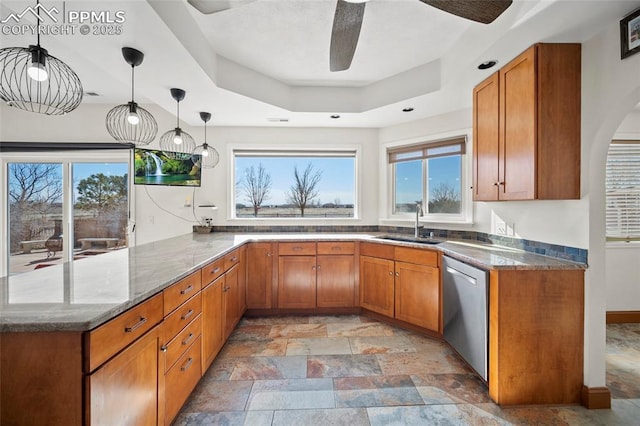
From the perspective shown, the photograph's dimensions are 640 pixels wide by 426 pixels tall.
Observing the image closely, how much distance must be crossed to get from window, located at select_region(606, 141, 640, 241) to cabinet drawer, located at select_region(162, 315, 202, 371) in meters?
4.22

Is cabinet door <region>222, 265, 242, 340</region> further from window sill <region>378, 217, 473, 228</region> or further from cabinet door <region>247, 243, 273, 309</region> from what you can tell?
window sill <region>378, 217, 473, 228</region>

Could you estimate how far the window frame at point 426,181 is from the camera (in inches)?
127

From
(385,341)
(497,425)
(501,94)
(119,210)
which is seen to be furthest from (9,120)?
(497,425)

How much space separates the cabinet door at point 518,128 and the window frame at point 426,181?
972 millimetres

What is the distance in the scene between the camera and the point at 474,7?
1.49 metres

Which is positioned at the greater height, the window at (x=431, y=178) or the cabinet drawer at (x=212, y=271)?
the window at (x=431, y=178)

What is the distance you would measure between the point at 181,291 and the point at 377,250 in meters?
2.12

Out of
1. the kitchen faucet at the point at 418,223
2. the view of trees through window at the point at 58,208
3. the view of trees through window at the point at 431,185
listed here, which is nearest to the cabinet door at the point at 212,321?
the kitchen faucet at the point at 418,223

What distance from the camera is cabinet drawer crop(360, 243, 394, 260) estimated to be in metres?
3.09

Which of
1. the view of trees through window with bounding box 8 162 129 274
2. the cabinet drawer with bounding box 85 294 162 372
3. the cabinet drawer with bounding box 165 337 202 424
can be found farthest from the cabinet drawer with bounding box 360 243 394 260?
the view of trees through window with bounding box 8 162 129 274

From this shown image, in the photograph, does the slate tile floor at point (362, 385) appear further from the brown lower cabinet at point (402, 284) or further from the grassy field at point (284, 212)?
the grassy field at point (284, 212)

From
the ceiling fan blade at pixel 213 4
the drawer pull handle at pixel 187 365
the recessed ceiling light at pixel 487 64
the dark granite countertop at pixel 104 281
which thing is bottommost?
the drawer pull handle at pixel 187 365

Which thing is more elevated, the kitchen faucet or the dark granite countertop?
the kitchen faucet

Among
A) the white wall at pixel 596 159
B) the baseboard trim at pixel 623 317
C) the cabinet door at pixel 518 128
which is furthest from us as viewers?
the baseboard trim at pixel 623 317
